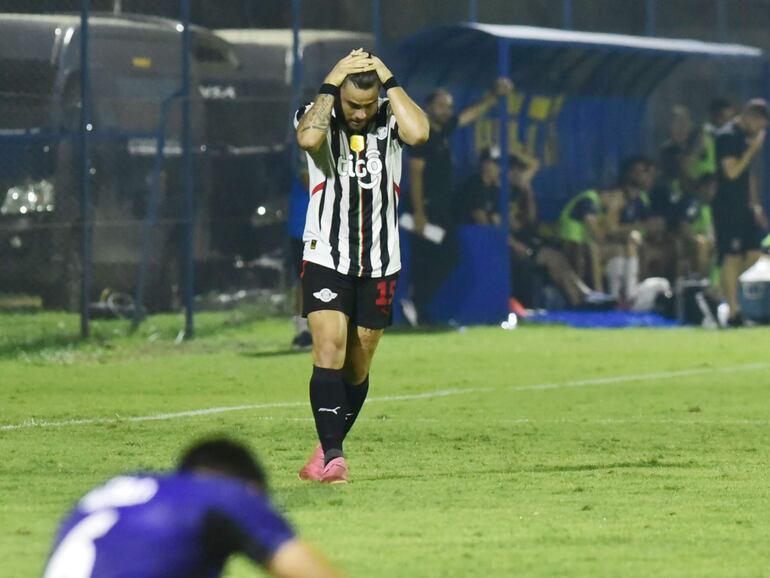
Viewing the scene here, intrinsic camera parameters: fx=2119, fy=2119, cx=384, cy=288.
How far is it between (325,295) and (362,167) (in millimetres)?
643

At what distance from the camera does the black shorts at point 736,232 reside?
2366 centimetres

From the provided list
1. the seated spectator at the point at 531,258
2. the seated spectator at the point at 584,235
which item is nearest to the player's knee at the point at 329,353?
the seated spectator at the point at 531,258

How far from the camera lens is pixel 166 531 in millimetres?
4758

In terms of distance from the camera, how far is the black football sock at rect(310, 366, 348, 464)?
32.7 feet

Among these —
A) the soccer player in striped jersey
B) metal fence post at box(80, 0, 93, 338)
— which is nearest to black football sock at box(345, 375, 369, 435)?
the soccer player in striped jersey

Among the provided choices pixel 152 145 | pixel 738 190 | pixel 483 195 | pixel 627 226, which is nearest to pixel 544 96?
pixel 627 226

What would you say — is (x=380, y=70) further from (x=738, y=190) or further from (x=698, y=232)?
(x=698, y=232)

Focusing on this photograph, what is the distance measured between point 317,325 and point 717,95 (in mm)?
19678

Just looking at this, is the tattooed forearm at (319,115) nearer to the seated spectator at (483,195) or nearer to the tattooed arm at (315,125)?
the tattooed arm at (315,125)

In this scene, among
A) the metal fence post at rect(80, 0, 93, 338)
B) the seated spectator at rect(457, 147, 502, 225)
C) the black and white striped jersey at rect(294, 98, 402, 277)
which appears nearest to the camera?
the black and white striped jersey at rect(294, 98, 402, 277)

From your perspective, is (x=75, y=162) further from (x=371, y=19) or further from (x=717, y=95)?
(x=717, y=95)

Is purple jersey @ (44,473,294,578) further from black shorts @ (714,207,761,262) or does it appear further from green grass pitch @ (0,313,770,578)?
Result: black shorts @ (714,207,761,262)

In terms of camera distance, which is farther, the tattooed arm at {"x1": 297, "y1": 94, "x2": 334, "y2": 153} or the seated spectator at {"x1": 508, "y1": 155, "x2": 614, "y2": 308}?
the seated spectator at {"x1": 508, "y1": 155, "x2": 614, "y2": 308}

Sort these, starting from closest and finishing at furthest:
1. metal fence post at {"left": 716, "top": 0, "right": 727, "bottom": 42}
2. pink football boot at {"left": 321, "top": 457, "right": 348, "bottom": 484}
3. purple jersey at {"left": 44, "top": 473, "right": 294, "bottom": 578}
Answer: purple jersey at {"left": 44, "top": 473, "right": 294, "bottom": 578}
pink football boot at {"left": 321, "top": 457, "right": 348, "bottom": 484}
metal fence post at {"left": 716, "top": 0, "right": 727, "bottom": 42}
